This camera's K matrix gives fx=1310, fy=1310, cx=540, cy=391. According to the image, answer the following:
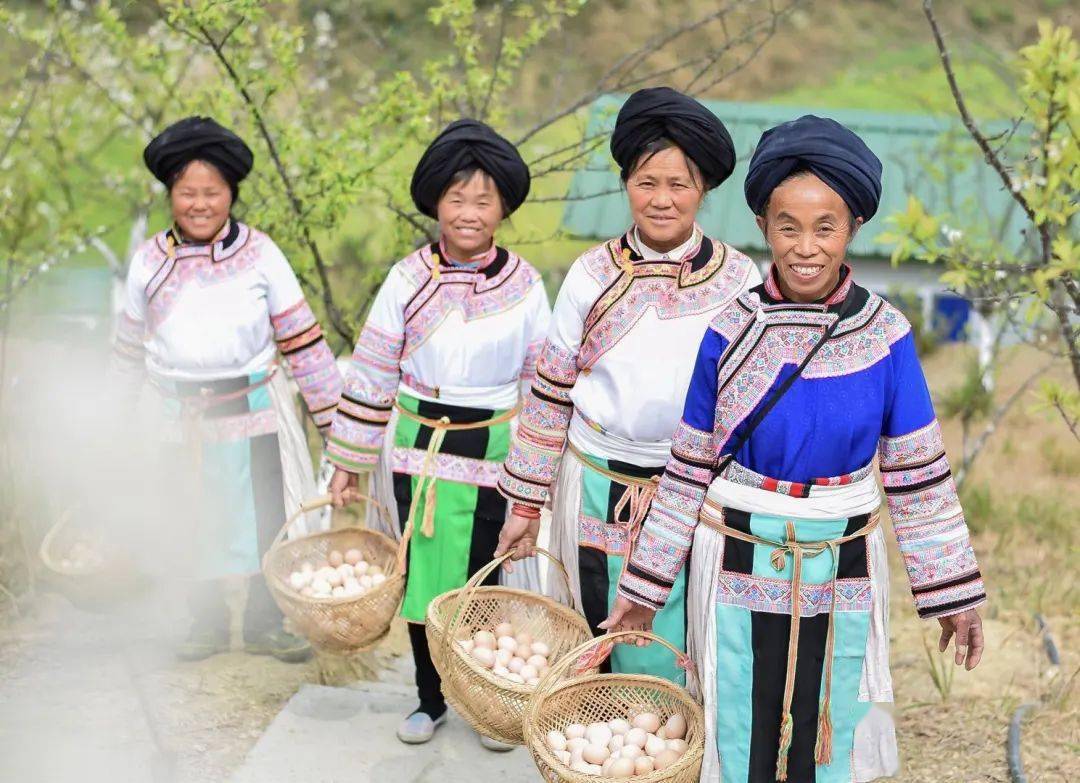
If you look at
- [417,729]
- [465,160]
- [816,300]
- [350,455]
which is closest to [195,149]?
[465,160]

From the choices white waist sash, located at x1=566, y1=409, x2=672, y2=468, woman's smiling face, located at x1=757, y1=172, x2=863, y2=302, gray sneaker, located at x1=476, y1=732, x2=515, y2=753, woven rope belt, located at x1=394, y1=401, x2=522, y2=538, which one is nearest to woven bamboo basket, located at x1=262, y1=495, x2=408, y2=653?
woven rope belt, located at x1=394, y1=401, x2=522, y2=538

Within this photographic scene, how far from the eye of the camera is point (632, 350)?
127 inches

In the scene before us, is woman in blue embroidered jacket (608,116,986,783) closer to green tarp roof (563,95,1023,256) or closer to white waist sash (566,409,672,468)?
white waist sash (566,409,672,468)

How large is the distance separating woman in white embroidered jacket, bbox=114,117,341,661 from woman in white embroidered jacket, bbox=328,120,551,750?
20.3 inches

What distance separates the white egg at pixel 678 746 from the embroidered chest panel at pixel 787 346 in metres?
0.71

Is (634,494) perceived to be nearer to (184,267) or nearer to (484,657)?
(484,657)

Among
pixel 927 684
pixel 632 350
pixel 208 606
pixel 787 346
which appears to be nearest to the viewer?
pixel 787 346

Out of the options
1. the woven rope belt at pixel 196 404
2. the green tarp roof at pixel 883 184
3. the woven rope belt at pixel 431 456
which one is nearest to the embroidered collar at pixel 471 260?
the woven rope belt at pixel 431 456

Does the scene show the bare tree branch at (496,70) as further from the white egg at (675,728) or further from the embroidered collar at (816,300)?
the white egg at (675,728)

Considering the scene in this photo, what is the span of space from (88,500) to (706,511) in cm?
261

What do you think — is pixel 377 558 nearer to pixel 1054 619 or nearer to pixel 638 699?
pixel 638 699

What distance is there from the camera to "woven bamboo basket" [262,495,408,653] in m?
3.64

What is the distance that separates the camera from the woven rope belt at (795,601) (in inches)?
109

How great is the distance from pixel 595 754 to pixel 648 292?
1121 millimetres
